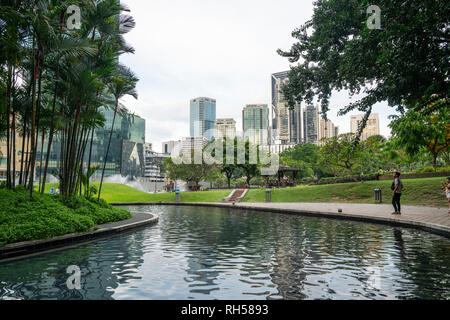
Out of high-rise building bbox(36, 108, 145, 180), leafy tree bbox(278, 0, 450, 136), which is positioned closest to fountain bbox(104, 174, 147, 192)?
high-rise building bbox(36, 108, 145, 180)

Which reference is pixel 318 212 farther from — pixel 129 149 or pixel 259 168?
pixel 129 149

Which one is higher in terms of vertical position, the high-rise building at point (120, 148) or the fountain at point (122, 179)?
the high-rise building at point (120, 148)

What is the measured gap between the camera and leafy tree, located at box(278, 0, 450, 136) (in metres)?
10.0

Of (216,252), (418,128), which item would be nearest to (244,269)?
(216,252)

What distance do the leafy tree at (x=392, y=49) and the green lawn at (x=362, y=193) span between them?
35.2 feet

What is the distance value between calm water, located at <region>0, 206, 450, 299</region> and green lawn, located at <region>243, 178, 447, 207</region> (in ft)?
49.3

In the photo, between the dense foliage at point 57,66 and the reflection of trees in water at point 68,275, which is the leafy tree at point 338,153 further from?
the reflection of trees in water at point 68,275

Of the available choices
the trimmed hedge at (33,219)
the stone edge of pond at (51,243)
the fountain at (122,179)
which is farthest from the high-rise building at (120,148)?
the stone edge of pond at (51,243)

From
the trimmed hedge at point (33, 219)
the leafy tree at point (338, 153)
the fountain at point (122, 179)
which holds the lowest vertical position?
the fountain at point (122, 179)

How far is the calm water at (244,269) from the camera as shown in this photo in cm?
492

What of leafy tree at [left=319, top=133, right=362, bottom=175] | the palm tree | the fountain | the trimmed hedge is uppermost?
the palm tree

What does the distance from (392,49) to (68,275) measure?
11.5m

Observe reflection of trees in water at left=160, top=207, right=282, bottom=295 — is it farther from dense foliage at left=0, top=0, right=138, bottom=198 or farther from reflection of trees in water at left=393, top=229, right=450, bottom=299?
dense foliage at left=0, top=0, right=138, bottom=198
